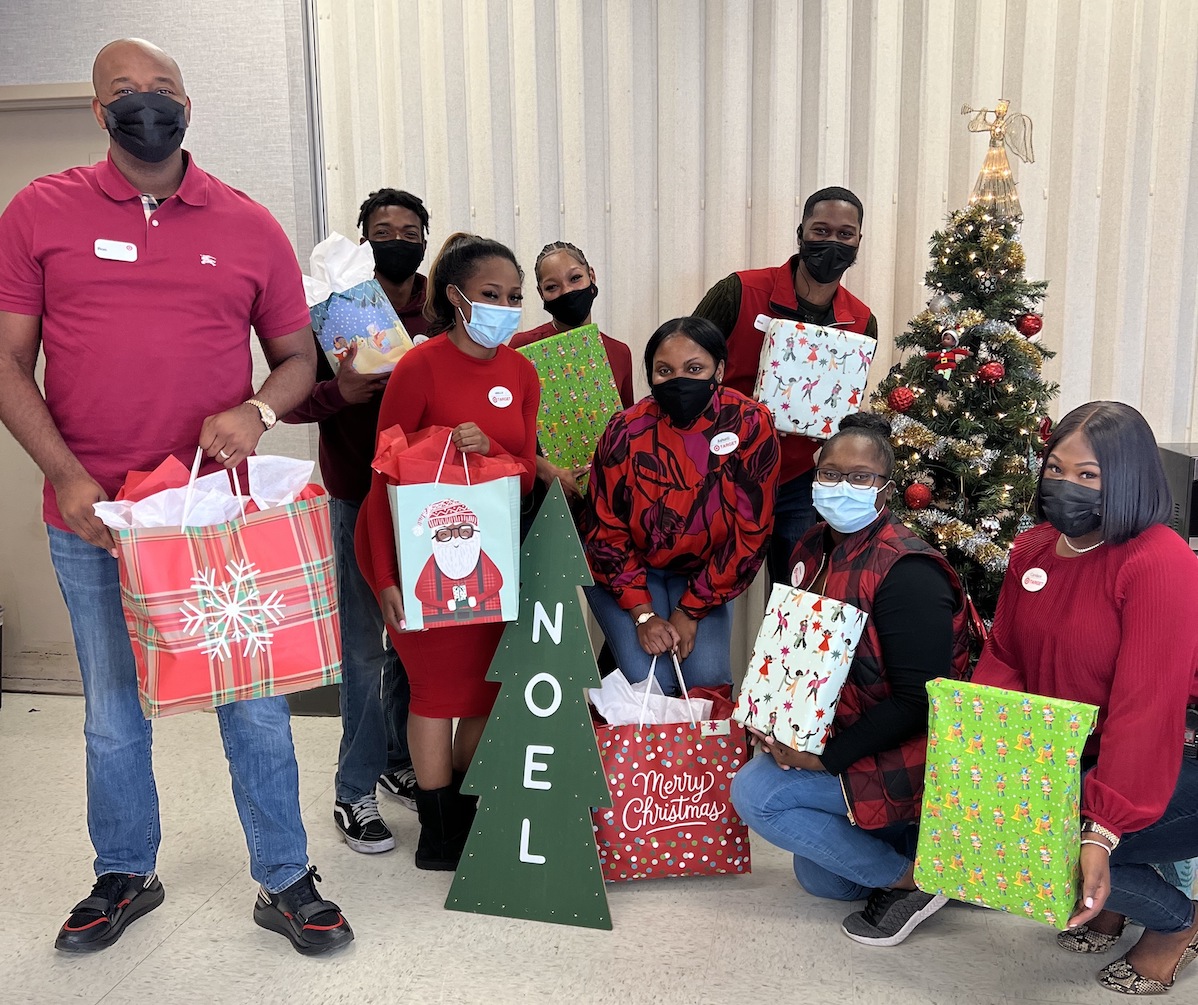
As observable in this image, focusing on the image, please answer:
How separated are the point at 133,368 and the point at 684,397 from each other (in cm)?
126

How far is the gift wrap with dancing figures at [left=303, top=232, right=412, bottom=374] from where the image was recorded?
255 centimetres

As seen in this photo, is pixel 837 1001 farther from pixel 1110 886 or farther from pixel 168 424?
pixel 168 424

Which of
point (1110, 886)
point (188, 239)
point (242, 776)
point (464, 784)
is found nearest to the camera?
point (1110, 886)

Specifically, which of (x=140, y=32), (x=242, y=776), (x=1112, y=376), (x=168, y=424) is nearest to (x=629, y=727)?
(x=242, y=776)

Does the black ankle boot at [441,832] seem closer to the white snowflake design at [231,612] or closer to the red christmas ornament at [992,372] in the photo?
the white snowflake design at [231,612]

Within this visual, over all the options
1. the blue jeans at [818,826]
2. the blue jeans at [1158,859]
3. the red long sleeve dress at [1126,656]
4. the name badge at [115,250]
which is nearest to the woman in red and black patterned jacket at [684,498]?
the blue jeans at [818,826]

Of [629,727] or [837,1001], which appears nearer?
[837,1001]

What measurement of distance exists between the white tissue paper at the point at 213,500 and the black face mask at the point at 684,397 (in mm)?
936

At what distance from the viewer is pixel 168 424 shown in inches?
83.4

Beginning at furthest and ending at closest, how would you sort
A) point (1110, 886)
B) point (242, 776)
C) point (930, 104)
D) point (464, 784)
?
1. point (930, 104)
2. point (464, 784)
3. point (242, 776)
4. point (1110, 886)

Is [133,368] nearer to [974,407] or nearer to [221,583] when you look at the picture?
[221,583]

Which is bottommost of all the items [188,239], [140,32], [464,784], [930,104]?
[464,784]

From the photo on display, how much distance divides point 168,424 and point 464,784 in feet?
3.47

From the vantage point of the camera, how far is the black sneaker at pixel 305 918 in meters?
2.29
